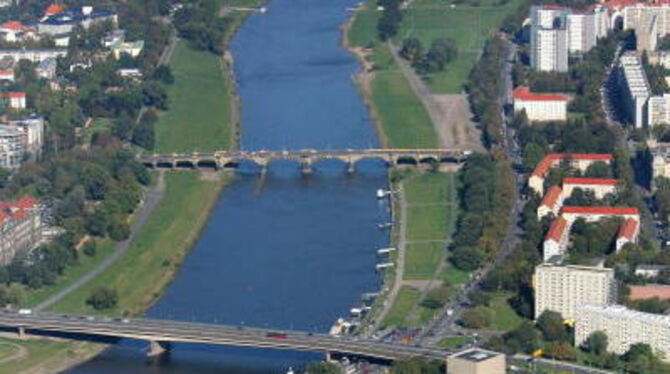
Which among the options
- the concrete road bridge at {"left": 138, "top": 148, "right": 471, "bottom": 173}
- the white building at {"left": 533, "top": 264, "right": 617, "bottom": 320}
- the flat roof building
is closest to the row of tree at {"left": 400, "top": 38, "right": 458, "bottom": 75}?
the concrete road bridge at {"left": 138, "top": 148, "right": 471, "bottom": 173}

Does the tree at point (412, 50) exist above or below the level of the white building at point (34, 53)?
below

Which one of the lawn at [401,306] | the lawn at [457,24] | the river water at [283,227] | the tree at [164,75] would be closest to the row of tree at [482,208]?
the river water at [283,227]

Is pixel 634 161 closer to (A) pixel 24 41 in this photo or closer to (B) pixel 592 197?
(B) pixel 592 197

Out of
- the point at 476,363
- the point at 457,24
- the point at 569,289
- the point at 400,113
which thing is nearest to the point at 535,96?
the point at 400,113

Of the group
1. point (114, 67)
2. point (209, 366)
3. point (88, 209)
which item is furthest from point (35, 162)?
point (209, 366)

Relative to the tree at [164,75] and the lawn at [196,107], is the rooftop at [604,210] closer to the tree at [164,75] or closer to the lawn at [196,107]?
the lawn at [196,107]

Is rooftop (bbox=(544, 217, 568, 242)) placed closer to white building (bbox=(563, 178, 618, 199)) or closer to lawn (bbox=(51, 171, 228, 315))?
white building (bbox=(563, 178, 618, 199))
